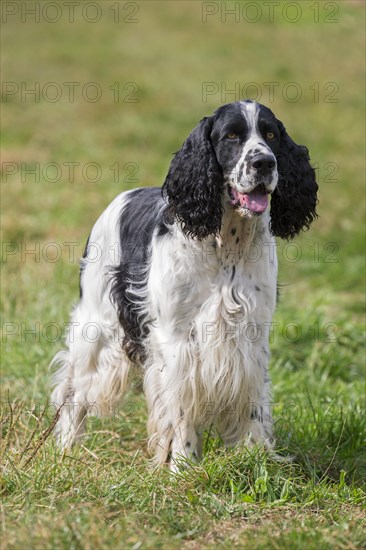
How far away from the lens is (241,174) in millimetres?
4336

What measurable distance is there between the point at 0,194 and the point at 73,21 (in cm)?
1383

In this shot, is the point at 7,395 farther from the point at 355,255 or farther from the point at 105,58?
the point at 105,58

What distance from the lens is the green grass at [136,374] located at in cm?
377

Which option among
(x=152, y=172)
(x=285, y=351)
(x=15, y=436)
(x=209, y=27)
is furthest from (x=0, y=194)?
(x=209, y=27)

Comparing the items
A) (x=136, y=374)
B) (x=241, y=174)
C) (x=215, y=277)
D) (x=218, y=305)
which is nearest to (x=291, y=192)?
(x=241, y=174)

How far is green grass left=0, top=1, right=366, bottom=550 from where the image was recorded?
3770mm

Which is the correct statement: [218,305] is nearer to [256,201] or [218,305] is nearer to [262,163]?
[256,201]

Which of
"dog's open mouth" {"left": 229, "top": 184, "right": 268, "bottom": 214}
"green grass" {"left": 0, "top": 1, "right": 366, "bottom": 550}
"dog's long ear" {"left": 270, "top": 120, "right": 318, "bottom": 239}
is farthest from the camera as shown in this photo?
"dog's long ear" {"left": 270, "top": 120, "right": 318, "bottom": 239}

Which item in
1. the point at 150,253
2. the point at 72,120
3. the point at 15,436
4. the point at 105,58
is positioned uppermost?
the point at 105,58

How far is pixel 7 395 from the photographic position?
5488 millimetres

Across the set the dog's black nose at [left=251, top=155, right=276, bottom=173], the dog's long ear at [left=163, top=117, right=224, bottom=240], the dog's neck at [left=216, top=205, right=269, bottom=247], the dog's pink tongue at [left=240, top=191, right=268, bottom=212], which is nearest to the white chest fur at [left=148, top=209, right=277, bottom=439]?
the dog's neck at [left=216, top=205, right=269, bottom=247]

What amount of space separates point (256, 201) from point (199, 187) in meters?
0.32

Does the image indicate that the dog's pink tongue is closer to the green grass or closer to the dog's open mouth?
the dog's open mouth

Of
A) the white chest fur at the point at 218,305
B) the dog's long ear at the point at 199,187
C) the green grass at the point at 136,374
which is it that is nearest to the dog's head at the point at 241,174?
the dog's long ear at the point at 199,187
